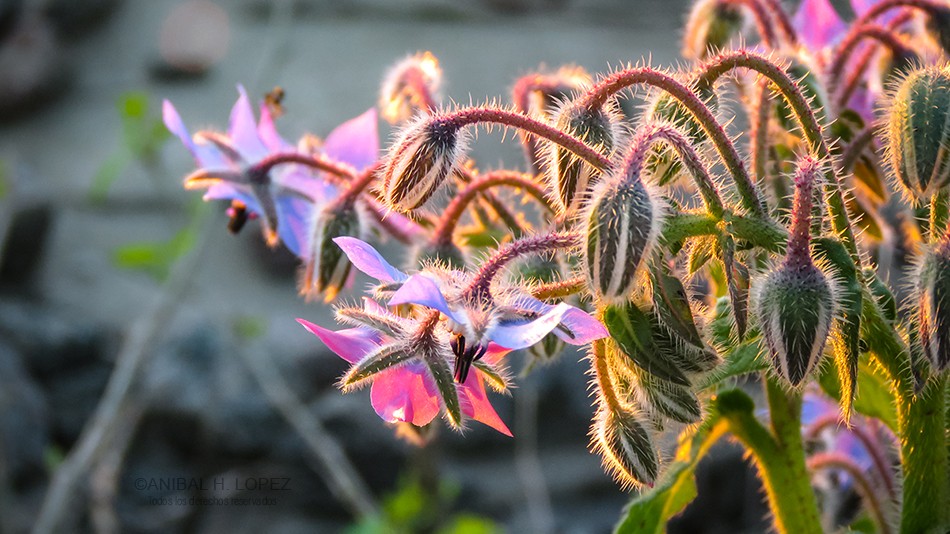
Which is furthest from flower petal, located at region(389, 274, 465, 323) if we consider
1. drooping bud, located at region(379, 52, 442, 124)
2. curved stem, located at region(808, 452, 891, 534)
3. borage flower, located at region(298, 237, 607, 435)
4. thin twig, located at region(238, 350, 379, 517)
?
thin twig, located at region(238, 350, 379, 517)


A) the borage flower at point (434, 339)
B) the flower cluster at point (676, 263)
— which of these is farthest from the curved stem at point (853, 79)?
the borage flower at point (434, 339)

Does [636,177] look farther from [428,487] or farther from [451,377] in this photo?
[428,487]

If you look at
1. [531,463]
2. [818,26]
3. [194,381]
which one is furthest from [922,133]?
[194,381]

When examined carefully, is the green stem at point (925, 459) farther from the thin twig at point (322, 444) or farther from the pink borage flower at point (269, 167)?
the thin twig at point (322, 444)

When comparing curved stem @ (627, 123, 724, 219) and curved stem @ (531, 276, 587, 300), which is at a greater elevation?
curved stem @ (627, 123, 724, 219)

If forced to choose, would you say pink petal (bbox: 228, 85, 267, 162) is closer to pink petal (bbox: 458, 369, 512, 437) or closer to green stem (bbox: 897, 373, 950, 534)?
pink petal (bbox: 458, 369, 512, 437)

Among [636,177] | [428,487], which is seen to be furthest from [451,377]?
[428,487]
